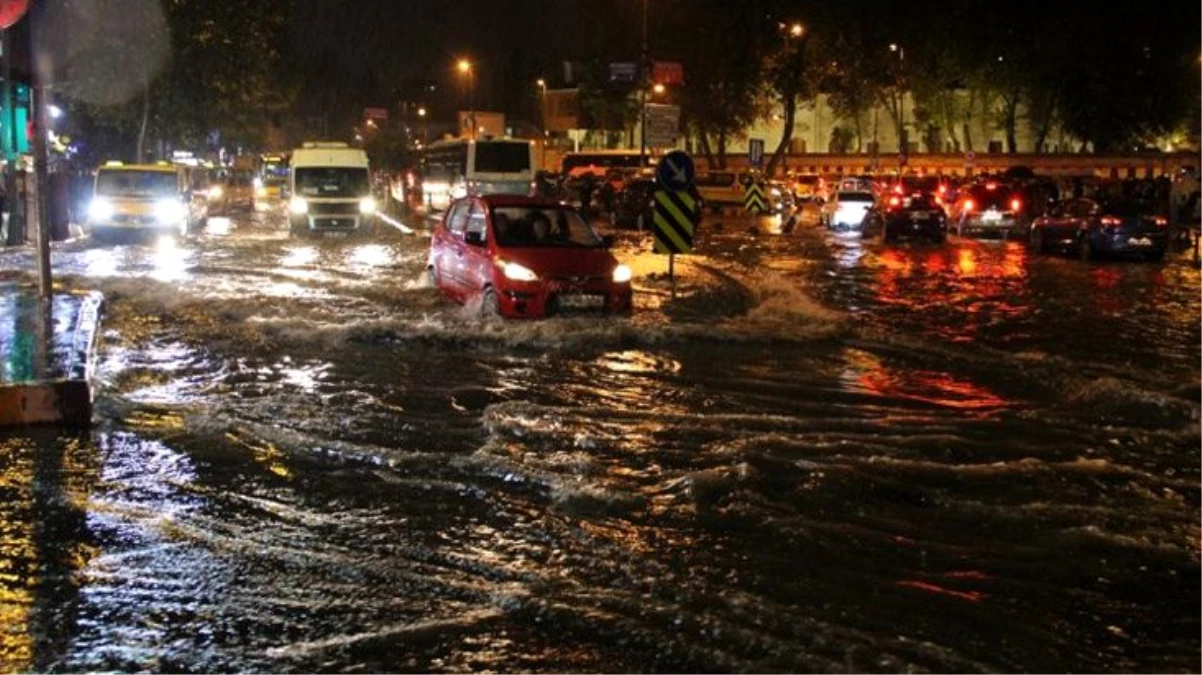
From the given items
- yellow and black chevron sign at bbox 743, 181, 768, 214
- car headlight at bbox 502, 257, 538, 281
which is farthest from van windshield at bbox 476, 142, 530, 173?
car headlight at bbox 502, 257, 538, 281

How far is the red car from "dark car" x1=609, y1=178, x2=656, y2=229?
2398cm

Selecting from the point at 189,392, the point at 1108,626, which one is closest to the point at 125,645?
the point at 1108,626

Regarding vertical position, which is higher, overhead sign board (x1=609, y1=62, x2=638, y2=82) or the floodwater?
overhead sign board (x1=609, y1=62, x2=638, y2=82)

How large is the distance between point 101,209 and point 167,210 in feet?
4.91

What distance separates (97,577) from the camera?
6.17 m

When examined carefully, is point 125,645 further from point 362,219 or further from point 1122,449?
point 362,219

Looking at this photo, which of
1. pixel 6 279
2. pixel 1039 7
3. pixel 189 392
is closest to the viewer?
pixel 189 392

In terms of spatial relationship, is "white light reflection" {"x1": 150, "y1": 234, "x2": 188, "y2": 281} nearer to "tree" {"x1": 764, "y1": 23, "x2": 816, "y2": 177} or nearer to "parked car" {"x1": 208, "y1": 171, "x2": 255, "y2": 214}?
"parked car" {"x1": 208, "y1": 171, "x2": 255, "y2": 214}

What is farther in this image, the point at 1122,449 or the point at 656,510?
the point at 1122,449

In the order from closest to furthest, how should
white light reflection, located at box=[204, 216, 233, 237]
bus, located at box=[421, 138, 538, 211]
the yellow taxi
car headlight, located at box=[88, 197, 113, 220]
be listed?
car headlight, located at box=[88, 197, 113, 220] → the yellow taxi → white light reflection, located at box=[204, 216, 233, 237] → bus, located at box=[421, 138, 538, 211]

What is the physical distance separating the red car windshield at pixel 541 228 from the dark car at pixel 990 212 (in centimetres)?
2359

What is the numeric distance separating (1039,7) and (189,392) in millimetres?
53990

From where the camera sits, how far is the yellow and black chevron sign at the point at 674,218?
1842 cm

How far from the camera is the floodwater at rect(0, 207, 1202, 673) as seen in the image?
5.43 meters
